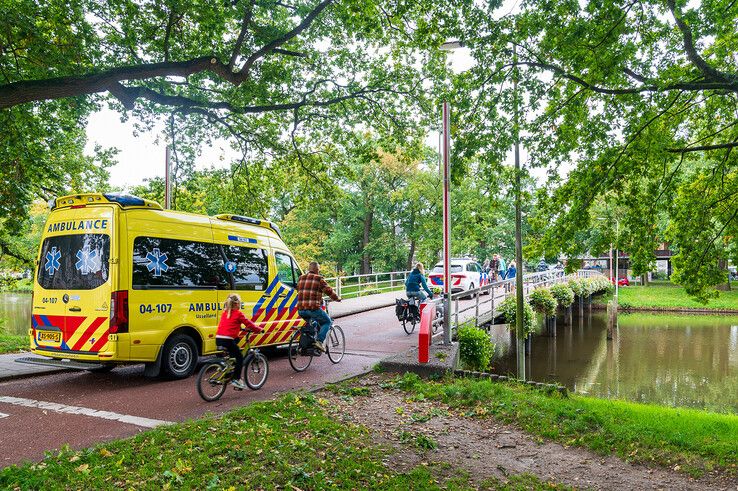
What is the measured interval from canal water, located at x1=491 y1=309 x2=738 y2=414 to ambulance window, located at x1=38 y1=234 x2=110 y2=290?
43.2 ft

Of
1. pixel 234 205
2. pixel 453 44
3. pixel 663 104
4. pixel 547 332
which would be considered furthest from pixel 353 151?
pixel 547 332

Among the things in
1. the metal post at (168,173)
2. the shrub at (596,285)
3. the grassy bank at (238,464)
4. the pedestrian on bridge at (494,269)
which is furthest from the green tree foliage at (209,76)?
the shrub at (596,285)

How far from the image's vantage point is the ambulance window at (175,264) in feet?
25.7

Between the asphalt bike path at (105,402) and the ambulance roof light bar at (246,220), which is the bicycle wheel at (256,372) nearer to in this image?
the asphalt bike path at (105,402)

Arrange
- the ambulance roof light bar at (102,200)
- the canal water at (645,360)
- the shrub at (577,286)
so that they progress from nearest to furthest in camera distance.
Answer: the ambulance roof light bar at (102,200), the canal water at (645,360), the shrub at (577,286)

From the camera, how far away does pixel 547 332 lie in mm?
29625

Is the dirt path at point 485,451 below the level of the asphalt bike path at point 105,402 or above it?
below

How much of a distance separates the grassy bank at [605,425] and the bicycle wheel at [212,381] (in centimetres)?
→ 260

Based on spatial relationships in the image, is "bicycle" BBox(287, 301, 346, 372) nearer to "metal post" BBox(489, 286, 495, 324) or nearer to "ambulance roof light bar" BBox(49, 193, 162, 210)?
"ambulance roof light bar" BBox(49, 193, 162, 210)

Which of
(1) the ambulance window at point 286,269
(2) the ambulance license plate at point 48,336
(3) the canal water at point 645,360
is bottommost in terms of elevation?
(3) the canal water at point 645,360

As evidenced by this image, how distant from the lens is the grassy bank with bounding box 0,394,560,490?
4242 millimetres

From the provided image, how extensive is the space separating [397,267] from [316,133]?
97.3 ft

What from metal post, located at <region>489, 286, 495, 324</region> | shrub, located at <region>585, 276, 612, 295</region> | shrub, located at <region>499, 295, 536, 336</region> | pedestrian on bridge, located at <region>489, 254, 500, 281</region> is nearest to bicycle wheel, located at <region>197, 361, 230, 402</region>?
metal post, located at <region>489, 286, 495, 324</region>

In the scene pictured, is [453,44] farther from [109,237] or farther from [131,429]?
[131,429]
